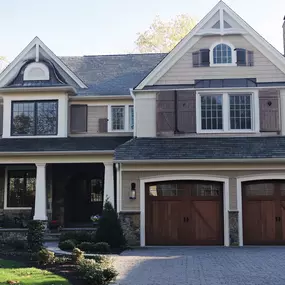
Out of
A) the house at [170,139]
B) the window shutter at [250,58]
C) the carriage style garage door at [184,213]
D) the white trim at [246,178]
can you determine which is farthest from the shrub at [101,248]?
the window shutter at [250,58]

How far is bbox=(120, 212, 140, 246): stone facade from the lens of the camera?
16.5 metres

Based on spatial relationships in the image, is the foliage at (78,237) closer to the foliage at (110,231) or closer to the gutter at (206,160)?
the foliage at (110,231)

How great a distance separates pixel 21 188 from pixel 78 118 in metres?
4.21

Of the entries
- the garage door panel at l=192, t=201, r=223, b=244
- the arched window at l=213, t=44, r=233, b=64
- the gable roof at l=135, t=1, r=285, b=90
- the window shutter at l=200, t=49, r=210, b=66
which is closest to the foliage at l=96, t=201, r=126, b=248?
the garage door panel at l=192, t=201, r=223, b=244

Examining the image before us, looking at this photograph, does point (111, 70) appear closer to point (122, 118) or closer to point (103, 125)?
point (122, 118)

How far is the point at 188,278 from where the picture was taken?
1016cm

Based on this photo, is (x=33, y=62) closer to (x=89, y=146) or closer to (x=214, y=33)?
(x=89, y=146)

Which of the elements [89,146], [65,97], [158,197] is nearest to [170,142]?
[158,197]

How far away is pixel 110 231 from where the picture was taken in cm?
1558

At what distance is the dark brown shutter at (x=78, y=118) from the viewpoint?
20.5m

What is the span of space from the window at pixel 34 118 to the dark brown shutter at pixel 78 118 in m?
0.78

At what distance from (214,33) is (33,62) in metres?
8.37

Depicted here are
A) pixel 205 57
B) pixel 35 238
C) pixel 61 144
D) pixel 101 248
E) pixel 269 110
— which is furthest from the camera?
pixel 61 144

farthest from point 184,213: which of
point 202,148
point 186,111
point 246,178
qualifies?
point 186,111
